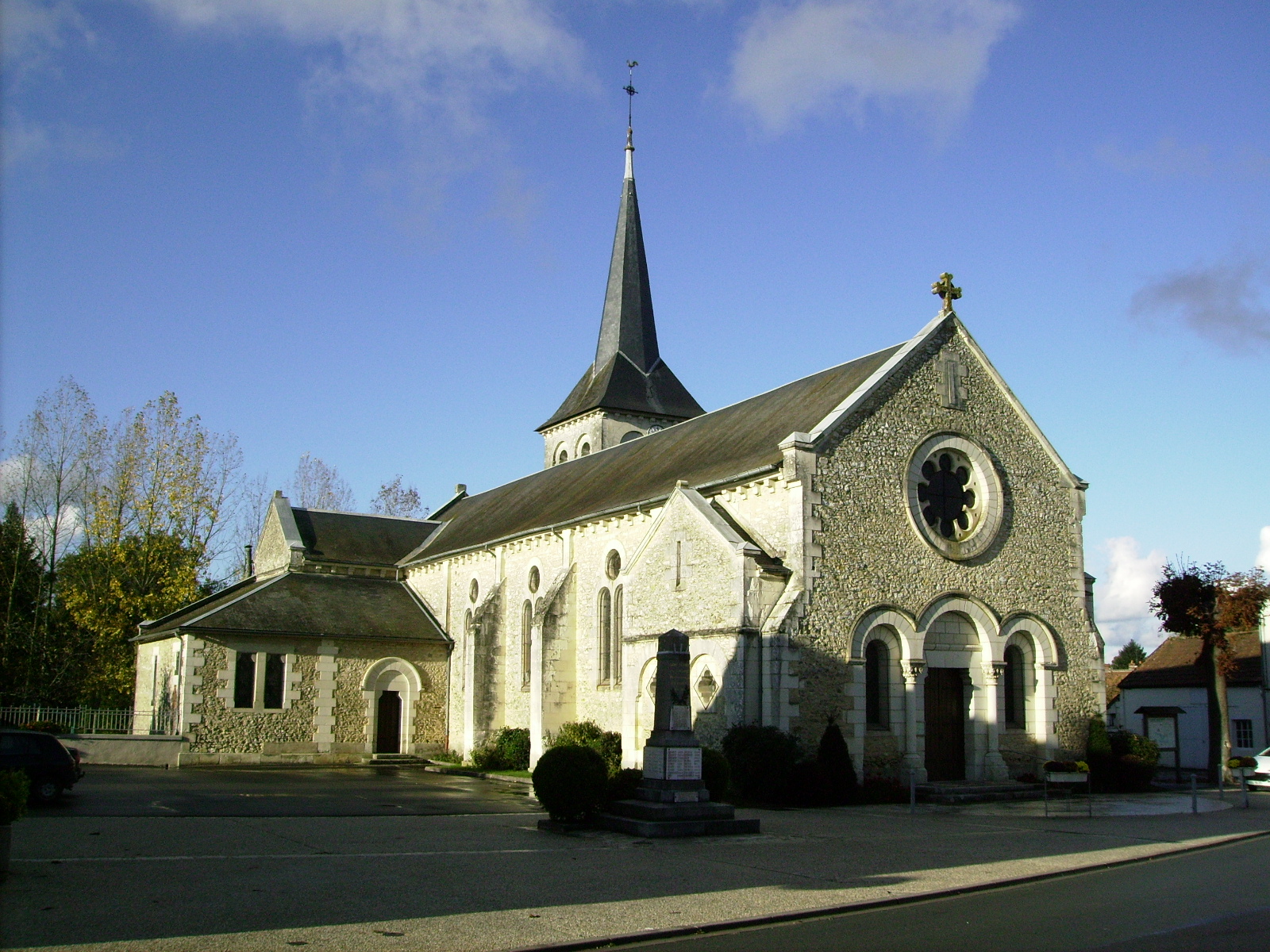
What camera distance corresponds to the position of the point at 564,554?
1083 inches

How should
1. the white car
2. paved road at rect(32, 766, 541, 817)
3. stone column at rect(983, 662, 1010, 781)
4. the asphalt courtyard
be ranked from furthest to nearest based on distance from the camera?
the white car < stone column at rect(983, 662, 1010, 781) < paved road at rect(32, 766, 541, 817) < the asphalt courtyard

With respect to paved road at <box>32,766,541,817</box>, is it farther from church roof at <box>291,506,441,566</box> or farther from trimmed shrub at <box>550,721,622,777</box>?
church roof at <box>291,506,441,566</box>

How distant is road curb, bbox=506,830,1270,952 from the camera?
831cm

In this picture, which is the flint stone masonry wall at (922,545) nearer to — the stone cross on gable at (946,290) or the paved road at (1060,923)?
the stone cross on gable at (946,290)

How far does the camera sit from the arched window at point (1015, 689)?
23.0m

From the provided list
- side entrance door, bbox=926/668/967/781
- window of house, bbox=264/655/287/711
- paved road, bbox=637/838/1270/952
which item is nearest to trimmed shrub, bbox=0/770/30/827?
paved road, bbox=637/838/1270/952

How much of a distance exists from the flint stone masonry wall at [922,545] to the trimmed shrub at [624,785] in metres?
4.81

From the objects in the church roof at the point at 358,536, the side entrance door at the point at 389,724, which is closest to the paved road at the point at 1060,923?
the side entrance door at the point at 389,724

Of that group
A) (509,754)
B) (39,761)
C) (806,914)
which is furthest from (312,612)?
(806,914)

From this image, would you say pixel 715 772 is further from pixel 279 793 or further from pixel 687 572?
pixel 279 793

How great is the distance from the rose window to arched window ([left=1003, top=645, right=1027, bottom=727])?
117 inches

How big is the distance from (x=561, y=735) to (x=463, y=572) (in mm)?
8749

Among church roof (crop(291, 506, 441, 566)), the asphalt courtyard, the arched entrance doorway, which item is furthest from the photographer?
church roof (crop(291, 506, 441, 566))

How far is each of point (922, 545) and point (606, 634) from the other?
7933 mm
